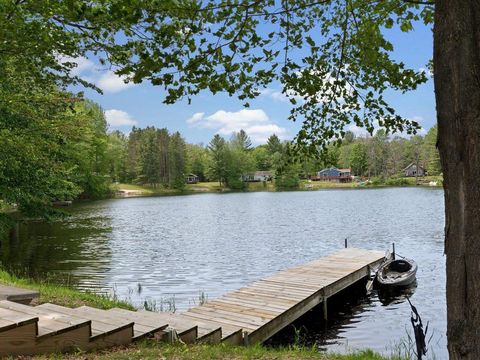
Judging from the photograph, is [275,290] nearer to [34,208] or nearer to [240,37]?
[240,37]

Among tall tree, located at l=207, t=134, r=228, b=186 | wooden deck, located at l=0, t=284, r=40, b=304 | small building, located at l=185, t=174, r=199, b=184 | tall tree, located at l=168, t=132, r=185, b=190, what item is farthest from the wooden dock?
small building, located at l=185, t=174, r=199, b=184

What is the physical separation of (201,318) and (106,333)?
4479mm

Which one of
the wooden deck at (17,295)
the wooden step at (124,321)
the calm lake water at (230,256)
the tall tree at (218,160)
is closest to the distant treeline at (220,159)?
the tall tree at (218,160)

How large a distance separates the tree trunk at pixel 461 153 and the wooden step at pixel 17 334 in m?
4.08

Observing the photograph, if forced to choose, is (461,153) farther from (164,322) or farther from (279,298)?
(279,298)

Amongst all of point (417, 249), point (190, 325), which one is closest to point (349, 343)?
point (190, 325)

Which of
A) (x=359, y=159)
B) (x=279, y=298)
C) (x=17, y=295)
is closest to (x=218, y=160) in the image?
(x=359, y=159)

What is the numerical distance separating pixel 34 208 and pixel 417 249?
1908cm

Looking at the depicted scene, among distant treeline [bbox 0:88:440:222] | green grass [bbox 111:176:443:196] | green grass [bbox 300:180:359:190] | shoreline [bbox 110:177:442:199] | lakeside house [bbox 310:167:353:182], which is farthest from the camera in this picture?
lakeside house [bbox 310:167:353:182]

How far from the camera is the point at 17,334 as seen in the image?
15.4ft

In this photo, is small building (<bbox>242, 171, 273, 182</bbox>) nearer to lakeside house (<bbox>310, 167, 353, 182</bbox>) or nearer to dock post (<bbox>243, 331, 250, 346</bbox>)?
lakeside house (<bbox>310, 167, 353, 182</bbox>)

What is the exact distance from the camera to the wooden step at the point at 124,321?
593 cm

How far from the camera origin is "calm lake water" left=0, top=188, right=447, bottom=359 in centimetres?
1266

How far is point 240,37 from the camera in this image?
462 centimetres
